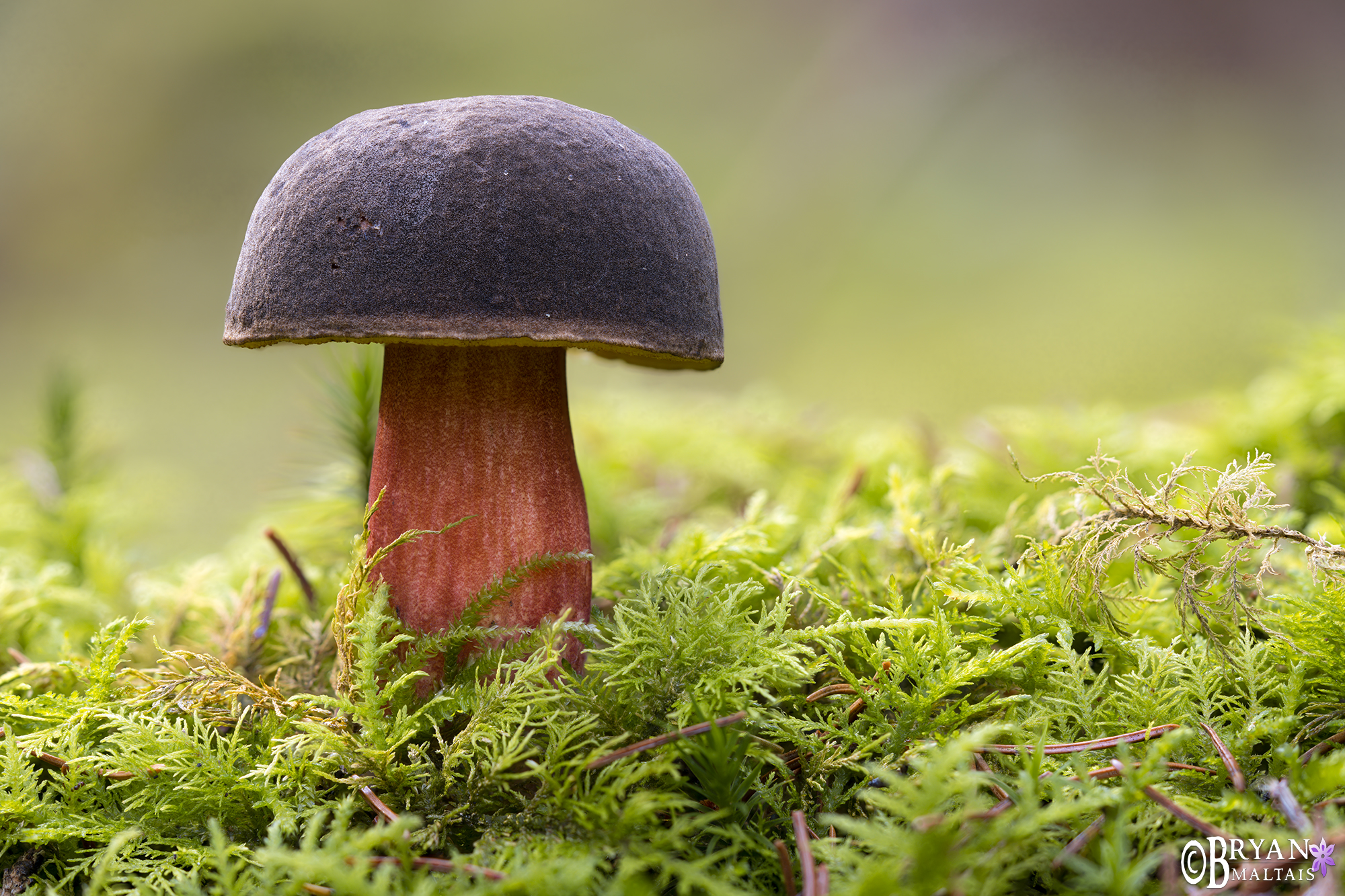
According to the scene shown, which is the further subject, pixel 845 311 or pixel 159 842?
pixel 845 311

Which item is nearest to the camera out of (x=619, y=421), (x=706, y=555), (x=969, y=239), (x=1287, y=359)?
(x=706, y=555)

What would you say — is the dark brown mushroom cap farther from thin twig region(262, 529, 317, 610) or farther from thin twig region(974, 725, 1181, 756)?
thin twig region(974, 725, 1181, 756)

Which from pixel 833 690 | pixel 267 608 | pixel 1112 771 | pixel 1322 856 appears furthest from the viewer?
pixel 267 608

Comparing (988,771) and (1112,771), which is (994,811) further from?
(1112,771)

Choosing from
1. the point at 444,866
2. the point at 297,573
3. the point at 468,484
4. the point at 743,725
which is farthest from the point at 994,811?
the point at 297,573

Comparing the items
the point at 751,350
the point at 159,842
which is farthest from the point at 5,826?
the point at 751,350

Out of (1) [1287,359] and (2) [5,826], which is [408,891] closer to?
(2) [5,826]
